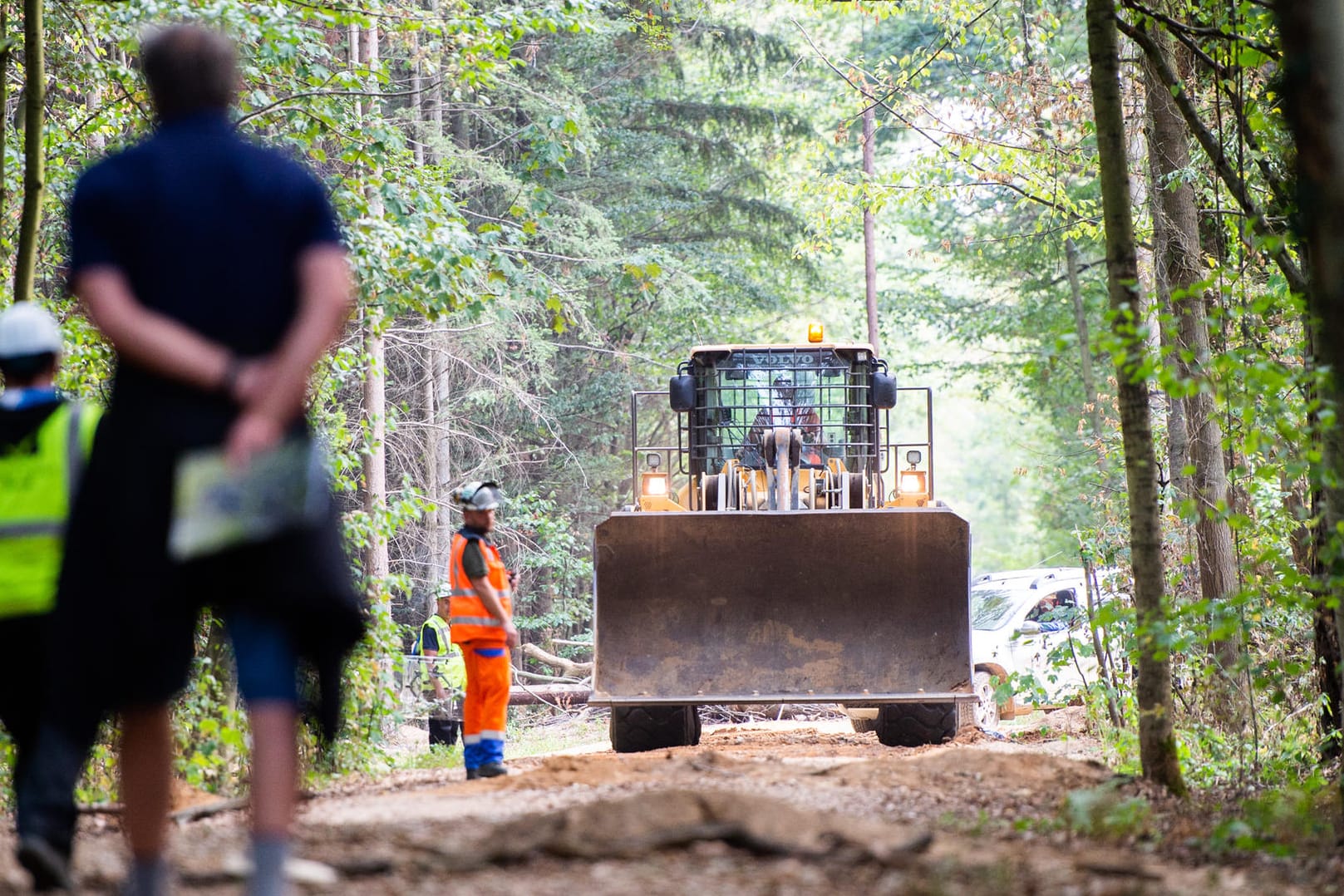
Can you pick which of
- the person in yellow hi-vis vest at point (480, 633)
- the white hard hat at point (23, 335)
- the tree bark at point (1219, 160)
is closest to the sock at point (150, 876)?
the white hard hat at point (23, 335)

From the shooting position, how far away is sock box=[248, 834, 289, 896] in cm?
270

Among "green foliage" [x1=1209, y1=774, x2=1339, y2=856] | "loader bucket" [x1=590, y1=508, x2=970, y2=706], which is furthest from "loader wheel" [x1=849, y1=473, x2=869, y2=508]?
"green foliage" [x1=1209, y1=774, x2=1339, y2=856]

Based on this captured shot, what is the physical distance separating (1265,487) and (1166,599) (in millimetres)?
5851

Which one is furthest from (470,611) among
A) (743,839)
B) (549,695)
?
(549,695)

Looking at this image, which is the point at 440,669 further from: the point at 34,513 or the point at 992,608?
the point at 34,513

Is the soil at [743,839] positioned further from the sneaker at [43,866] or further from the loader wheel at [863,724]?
the loader wheel at [863,724]

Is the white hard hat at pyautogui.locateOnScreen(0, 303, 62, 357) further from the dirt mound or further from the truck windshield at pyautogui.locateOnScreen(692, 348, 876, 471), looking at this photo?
the truck windshield at pyautogui.locateOnScreen(692, 348, 876, 471)

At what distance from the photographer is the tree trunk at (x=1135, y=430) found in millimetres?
5809

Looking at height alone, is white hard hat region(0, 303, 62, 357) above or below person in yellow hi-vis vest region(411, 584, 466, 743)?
above

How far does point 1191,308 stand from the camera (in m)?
9.35

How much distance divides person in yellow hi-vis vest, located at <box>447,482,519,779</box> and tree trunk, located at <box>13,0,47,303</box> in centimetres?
234

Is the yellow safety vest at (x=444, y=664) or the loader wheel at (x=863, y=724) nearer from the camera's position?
the yellow safety vest at (x=444, y=664)

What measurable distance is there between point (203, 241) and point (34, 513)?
4.78 feet

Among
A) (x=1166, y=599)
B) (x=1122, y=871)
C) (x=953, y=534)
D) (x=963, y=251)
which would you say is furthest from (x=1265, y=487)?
(x=963, y=251)
